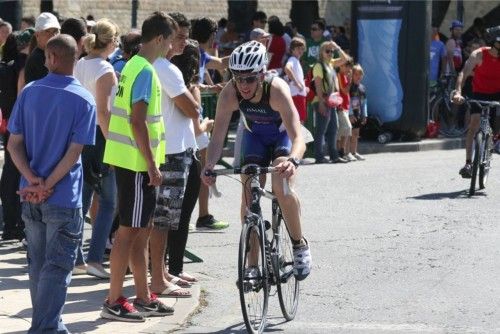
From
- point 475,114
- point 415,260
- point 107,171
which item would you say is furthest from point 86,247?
point 475,114

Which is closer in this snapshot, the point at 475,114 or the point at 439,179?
the point at 475,114

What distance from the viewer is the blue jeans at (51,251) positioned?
23.7 ft

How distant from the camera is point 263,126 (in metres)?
8.62

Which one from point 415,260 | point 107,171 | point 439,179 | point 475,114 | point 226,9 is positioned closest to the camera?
point 107,171

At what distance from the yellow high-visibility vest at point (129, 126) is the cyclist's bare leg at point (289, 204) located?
0.77 m

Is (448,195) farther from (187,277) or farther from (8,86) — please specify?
(187,277)

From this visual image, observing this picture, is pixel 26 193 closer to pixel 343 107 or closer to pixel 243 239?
pixel 243 239

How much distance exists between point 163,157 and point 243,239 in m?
0.98

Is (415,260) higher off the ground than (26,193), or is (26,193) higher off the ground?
(26,193)

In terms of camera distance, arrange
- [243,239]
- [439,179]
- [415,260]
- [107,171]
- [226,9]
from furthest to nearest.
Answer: [226,9] → [439,179] → [415,260] → [107,171] → [243,239]

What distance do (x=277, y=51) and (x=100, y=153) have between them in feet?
43.1

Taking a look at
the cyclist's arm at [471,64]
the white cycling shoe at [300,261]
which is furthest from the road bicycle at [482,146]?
the white cycling shoe at [300,261]

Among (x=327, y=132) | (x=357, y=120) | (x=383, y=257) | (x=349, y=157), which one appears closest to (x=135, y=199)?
(x=383, y=257)

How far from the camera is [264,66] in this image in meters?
8.34
